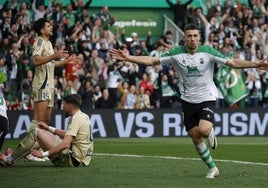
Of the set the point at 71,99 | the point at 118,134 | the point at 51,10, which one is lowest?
the point at 118,134

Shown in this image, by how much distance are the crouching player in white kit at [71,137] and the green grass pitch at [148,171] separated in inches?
9.1

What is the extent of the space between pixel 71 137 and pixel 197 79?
2248 millimetres

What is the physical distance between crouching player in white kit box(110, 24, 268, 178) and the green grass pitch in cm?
66

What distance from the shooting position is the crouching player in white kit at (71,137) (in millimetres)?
14031

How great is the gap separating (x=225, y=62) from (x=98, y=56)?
15049 millimetres

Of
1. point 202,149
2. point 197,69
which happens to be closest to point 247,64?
point 197,69

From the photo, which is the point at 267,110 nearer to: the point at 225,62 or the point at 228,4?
the point at 228,4

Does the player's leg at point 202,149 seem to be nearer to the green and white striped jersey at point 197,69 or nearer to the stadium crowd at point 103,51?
the green and white striped jersey at point 197,69

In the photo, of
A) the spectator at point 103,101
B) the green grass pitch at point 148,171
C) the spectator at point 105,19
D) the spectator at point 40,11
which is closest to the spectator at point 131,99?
the spectator at point 103,101

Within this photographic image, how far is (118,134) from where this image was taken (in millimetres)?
25859

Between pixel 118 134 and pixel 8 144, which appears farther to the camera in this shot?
pixel 118 134

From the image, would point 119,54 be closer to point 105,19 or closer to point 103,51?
point 103,51

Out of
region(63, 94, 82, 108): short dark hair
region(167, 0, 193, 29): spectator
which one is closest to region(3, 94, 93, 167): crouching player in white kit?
region(63, 94, 82, 108): short dark hair

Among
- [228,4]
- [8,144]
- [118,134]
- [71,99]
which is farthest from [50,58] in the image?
[228,4]
